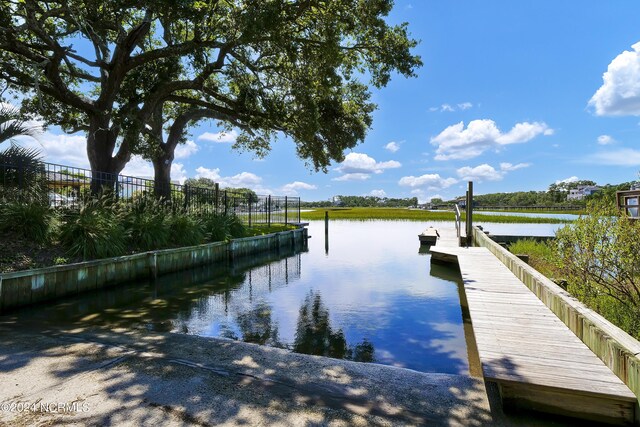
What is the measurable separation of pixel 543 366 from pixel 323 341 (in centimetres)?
268

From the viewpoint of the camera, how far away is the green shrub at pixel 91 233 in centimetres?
735

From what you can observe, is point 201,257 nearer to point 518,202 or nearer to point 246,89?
point 246,89

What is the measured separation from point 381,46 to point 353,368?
434 inches

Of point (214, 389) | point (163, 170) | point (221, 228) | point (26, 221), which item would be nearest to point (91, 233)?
point (26, 221)

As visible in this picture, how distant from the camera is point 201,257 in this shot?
10.6 m

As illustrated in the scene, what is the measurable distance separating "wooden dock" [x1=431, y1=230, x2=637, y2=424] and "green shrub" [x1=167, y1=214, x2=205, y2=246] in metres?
8.17

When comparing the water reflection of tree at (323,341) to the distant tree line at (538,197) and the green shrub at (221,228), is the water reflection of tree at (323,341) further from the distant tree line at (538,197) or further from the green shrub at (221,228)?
the distant tree line at (538,197)

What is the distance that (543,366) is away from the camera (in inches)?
121

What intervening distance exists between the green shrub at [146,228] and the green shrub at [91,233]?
58 cm

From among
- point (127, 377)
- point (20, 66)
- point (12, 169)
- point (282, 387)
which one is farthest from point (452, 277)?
point (20, 66)

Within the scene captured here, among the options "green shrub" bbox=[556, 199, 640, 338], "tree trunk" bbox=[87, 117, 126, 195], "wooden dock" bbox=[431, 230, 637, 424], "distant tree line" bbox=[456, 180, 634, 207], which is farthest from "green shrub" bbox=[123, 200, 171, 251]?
"distant tree line" bbox=[456, 180, 634, 207]

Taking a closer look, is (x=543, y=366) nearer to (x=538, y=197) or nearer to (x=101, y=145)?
(x=101, y=145)

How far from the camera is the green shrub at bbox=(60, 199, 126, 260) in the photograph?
7348mm

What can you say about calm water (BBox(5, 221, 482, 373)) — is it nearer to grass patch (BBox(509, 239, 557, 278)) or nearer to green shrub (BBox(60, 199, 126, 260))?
green shrub (BBox(60, 199, 126, 260))
